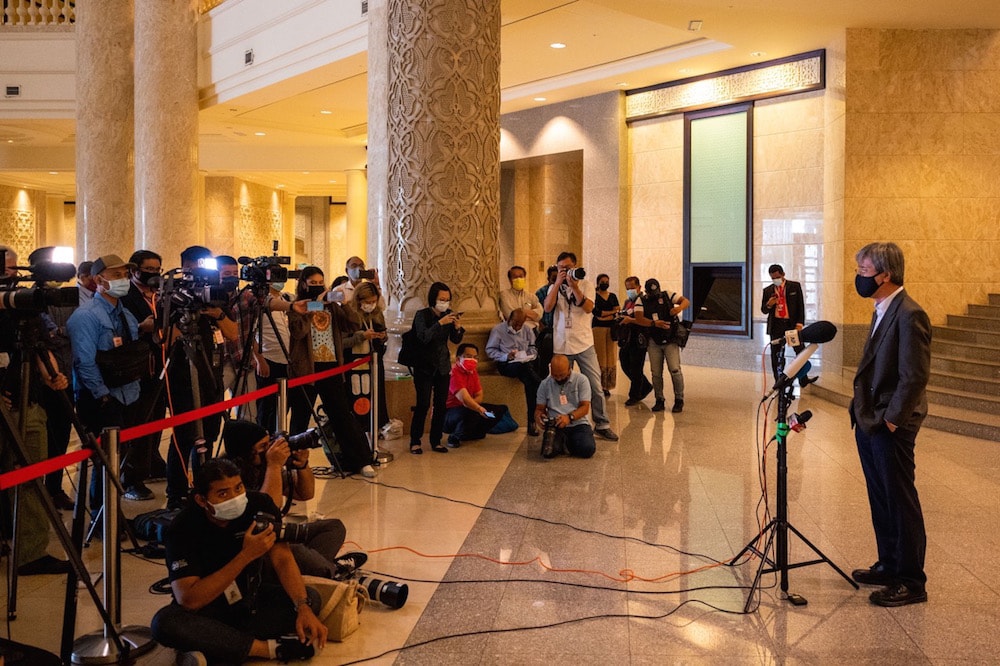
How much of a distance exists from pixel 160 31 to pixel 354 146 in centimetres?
754

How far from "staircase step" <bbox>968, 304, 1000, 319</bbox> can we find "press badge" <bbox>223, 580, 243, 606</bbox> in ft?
36.9

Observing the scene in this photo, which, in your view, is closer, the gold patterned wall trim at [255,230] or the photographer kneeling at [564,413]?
the photographer kneeling at [564,413]

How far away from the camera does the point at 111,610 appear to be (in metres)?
3.68

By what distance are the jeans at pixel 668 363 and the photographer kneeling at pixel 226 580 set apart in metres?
7.26

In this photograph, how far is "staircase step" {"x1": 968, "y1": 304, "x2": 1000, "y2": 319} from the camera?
1207 cm

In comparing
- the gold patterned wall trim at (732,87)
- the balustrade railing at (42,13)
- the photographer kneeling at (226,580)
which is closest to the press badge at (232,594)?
the photographer kneeling at (226,580)

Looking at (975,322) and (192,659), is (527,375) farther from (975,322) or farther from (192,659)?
(975,322)

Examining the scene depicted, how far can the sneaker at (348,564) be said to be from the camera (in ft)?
14.3

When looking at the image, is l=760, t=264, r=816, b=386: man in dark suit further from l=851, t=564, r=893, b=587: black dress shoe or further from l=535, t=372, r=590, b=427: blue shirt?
l=851, t=564, r=893, b=587: black dress shoe

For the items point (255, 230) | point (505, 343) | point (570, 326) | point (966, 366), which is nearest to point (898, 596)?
point (570, 326)

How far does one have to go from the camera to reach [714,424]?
9477mm

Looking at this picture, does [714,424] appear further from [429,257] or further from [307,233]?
[307,233]

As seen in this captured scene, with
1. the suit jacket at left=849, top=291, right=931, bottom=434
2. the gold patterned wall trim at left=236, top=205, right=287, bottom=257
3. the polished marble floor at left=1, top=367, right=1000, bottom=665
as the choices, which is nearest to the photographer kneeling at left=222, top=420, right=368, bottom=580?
the polished marble floor at left=1, top=367, right=1000, bottom=665

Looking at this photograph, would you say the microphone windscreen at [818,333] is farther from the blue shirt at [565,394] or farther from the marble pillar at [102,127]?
the marble pillar at [102,127]
